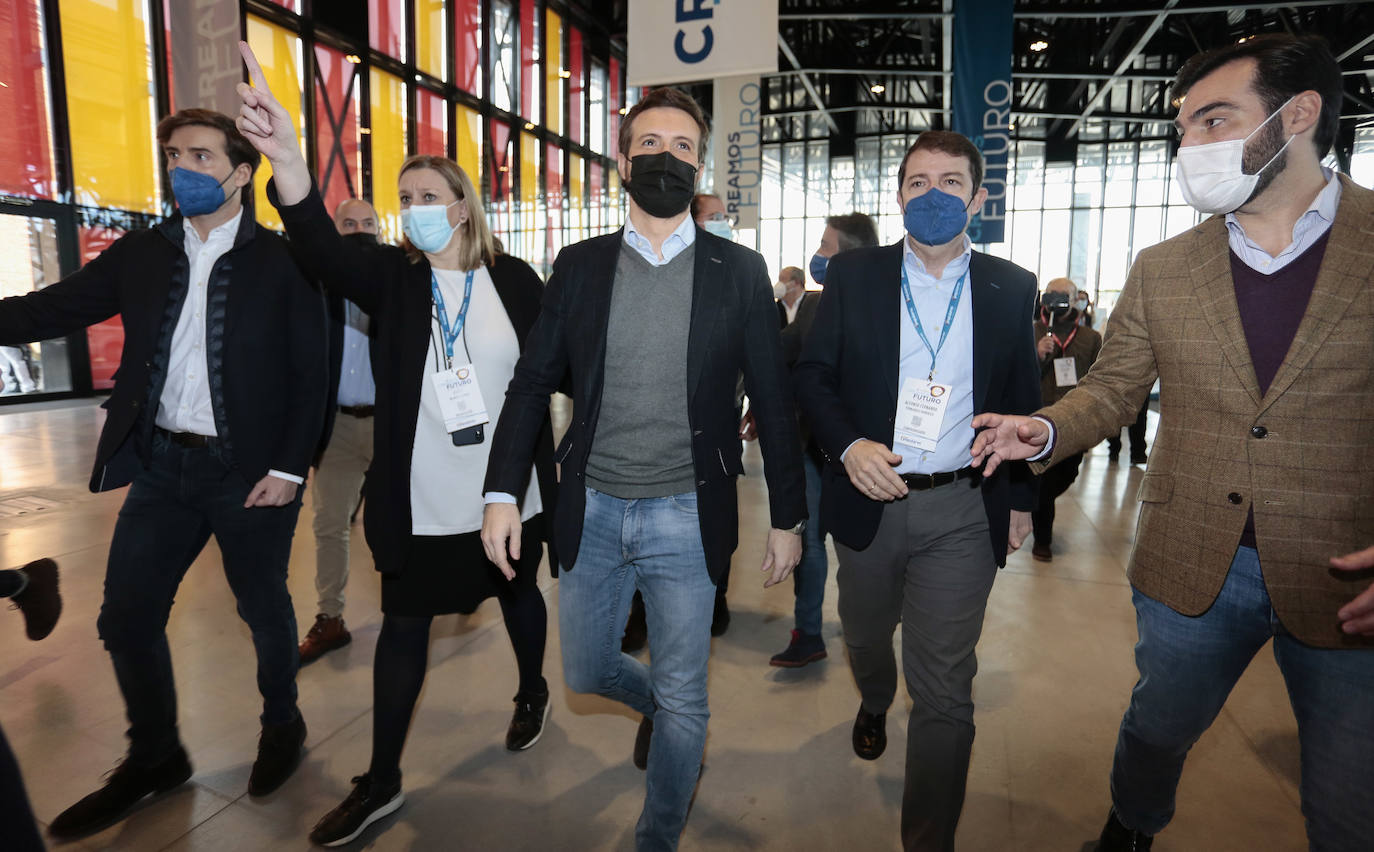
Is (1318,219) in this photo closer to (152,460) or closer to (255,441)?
(255,441)

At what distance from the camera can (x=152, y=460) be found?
6.90ft

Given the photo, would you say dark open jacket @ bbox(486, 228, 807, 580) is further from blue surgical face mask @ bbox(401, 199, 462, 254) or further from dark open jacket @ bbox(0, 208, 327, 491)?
dark open jacket @ bbox(0, 208, 327, 491)

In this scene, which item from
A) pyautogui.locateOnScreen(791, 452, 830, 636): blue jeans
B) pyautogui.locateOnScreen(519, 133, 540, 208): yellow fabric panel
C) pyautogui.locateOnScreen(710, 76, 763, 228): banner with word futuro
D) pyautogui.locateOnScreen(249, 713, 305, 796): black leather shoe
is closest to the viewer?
pyautogui.locateOnScreen(249, 713, 305, 796): black leather shoe

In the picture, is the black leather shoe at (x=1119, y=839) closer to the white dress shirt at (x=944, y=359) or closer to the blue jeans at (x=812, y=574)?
the white dress shirt at (x=944, y=359)

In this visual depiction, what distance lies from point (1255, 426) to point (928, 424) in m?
0.67

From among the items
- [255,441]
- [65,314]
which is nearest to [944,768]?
[255,441]

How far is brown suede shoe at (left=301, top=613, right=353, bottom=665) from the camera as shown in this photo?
124 inches

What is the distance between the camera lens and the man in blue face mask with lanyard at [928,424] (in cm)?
191

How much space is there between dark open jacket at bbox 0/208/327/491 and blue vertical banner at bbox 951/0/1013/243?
5.97 m

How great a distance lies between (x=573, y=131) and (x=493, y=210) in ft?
11.4

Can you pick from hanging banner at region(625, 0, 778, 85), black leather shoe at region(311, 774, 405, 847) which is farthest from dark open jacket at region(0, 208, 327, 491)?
hanging banner at region(625, 0, 778, 85)

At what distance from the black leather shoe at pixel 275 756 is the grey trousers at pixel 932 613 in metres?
1.74

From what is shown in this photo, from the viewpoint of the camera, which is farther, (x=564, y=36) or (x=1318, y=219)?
(x=564, y=36)

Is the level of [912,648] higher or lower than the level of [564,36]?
lower
